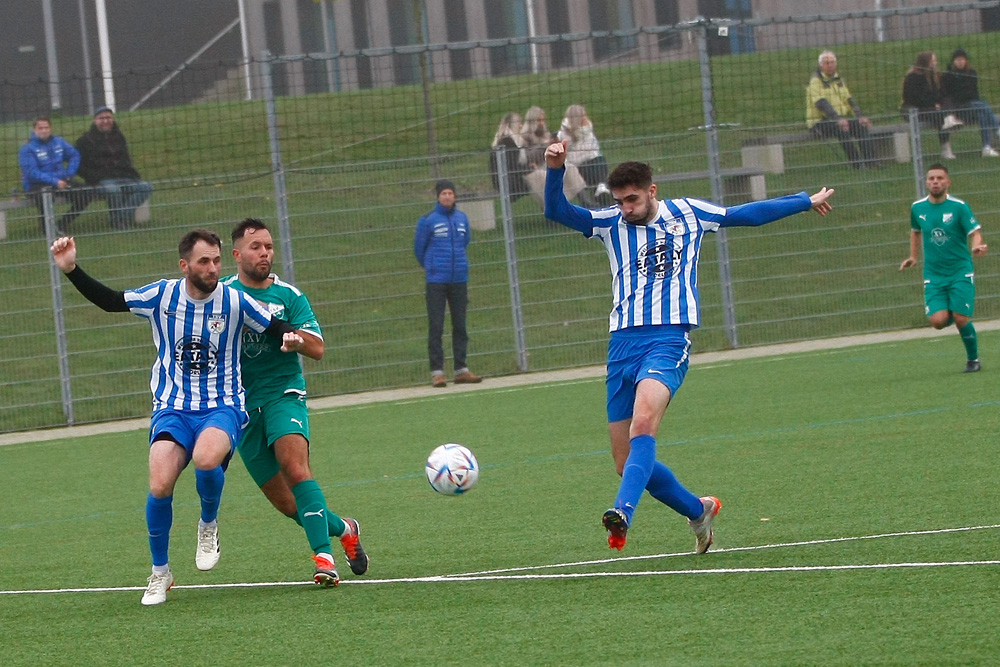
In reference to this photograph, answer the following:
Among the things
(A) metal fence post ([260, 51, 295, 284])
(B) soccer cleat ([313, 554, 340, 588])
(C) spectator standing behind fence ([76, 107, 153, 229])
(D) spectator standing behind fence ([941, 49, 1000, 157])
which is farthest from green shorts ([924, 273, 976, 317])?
(C) spectator standing behind fence ([76, 107, 153, 229])

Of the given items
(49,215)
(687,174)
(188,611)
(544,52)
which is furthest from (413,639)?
(544,52)

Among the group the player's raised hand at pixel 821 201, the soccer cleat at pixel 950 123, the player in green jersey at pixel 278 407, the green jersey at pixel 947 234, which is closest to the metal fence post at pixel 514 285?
the green jersey at pixel 947 234

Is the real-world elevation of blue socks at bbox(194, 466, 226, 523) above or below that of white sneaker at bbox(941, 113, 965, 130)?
below

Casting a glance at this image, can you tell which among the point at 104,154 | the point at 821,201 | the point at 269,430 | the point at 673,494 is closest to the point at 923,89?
the point at 104,154

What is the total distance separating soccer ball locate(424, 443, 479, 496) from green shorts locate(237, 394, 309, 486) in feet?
2.28

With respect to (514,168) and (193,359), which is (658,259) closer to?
(193,359)

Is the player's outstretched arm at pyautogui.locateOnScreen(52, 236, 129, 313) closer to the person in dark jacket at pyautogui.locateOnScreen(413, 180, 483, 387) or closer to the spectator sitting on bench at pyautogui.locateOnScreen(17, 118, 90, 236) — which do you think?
the person in dark jacket at pyautogui.locateOnScreen(413, 180, 483, 387)

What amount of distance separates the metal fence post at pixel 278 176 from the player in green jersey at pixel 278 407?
9041mm

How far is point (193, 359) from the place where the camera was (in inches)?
263

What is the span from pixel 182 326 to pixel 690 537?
2557 mm

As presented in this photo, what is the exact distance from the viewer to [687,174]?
17672 mm

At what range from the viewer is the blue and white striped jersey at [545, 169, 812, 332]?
22.4ft

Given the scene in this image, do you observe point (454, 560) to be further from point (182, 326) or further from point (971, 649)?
point (971, 649)

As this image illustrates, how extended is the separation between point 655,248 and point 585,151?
10581 mm
